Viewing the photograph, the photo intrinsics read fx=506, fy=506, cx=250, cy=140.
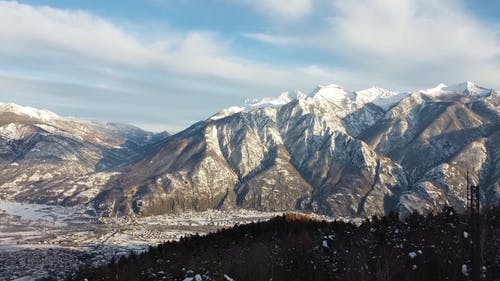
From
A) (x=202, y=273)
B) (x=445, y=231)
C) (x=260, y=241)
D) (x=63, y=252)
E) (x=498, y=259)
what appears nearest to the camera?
(x=498, y=259)

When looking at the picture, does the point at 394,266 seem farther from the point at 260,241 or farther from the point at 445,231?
the point at 260,241

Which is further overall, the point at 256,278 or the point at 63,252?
the point at 63,252

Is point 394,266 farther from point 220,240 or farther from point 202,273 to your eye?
point 220,240

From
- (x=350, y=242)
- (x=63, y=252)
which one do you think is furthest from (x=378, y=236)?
(x=63, y=252)

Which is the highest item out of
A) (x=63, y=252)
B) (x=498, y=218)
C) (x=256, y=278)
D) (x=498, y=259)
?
(x=498, y=218)

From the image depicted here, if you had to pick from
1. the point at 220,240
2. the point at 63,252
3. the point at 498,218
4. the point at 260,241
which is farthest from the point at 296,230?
the point at 63,252

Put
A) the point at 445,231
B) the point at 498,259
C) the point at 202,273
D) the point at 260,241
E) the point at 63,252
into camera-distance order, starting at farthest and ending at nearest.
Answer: the point at 63,252 < the point at 260,241 < the point at 445,231 < the point at 202,273 < the point at 498,259

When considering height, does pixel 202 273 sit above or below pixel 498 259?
below
